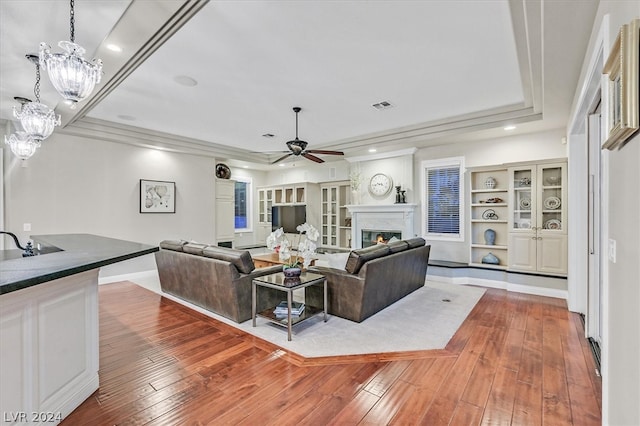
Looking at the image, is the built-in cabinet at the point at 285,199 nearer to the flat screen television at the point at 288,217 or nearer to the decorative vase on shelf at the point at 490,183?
the flat screen television at the point at 288,217

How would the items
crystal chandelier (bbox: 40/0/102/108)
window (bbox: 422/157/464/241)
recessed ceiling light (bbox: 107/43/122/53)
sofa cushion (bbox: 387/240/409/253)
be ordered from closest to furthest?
crystal chandelier (bbox: 40/0/102/108), recessed ceiling light (bbox: 107/43/122/53), sofa cushion (bbox: 387/240/409/253), window (bbox: 422/157/464/241)

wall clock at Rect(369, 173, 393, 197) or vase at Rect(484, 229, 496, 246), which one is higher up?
wall clock at Rect(369, 173, 393, 197)

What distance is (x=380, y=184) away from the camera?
6.64m

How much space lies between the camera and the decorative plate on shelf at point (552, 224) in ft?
15.2

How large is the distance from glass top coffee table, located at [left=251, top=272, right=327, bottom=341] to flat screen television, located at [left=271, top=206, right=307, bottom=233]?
4413 millimetres

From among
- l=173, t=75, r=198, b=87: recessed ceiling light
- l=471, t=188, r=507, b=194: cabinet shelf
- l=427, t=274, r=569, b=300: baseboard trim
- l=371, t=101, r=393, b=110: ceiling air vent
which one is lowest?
l=427, t=274, r=569, b=300: baseboard trim

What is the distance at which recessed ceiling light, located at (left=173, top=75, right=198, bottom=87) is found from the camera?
→ 340 cm

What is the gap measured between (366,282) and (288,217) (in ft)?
16.9

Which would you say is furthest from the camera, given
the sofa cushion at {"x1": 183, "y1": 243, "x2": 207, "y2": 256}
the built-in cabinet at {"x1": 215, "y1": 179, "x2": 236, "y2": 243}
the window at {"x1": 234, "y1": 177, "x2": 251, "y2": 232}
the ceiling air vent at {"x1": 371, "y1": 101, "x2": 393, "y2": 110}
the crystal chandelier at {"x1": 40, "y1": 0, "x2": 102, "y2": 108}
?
the window at {"x1": 234, "y1": 177, "x2": 251, "y2": 232}

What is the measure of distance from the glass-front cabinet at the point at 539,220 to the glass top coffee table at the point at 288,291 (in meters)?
3.39

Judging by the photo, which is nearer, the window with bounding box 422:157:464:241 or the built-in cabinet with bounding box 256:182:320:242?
the window with bounding box 422:157:464:241

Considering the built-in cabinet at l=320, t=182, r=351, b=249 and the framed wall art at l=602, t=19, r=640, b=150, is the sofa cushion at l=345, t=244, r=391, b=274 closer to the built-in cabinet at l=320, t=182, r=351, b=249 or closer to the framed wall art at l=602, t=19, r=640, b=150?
the framed wall art at l=602, t=19, r=640, b=150

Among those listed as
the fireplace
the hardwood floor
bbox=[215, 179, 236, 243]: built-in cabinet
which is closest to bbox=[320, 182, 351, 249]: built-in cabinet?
the fireplace

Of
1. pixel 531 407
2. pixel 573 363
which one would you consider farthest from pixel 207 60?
pixel 573 363
